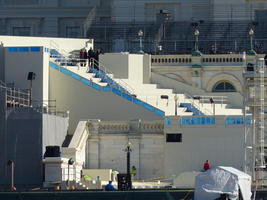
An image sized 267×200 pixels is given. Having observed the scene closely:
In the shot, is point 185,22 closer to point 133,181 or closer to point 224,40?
point 224,40

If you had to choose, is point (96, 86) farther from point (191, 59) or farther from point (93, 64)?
point (191, 59)

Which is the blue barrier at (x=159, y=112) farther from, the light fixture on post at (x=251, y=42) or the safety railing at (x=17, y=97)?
the light fixture on post at (x=251, y=42)

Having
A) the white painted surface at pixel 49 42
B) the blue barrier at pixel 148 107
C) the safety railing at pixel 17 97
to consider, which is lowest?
the blue barrier at pixel 148 107

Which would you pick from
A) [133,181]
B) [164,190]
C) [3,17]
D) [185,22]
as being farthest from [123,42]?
[164,190]

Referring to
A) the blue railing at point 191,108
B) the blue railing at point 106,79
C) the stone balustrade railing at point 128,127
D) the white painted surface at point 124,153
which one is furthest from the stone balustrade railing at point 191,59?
the white painted surface at point 124,153

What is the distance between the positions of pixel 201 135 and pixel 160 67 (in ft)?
46.9

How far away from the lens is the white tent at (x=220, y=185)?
86875mm

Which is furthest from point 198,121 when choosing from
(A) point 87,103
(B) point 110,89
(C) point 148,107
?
(A) point 87,103

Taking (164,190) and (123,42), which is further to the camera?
(123,42)

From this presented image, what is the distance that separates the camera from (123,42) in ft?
438

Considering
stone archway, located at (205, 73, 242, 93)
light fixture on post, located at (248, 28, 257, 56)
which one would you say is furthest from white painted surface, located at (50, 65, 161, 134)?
light fixture on post, located at (248, 28, 257, 56)

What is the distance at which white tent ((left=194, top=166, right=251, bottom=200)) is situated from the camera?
86.9 m

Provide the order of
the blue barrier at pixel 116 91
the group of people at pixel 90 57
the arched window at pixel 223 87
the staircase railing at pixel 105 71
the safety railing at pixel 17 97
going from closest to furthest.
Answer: the safety railing at pixel 17 97 → the blue barrier at pixel 116 91 → the staircase railing at pixel 105 71 → the group of people at pixel 90 57 → the arched window at pixel 223 87

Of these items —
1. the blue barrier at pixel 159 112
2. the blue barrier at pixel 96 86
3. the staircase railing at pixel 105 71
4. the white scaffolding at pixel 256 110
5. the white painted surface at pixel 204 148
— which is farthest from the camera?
the staircase railing at pixel 105 71
